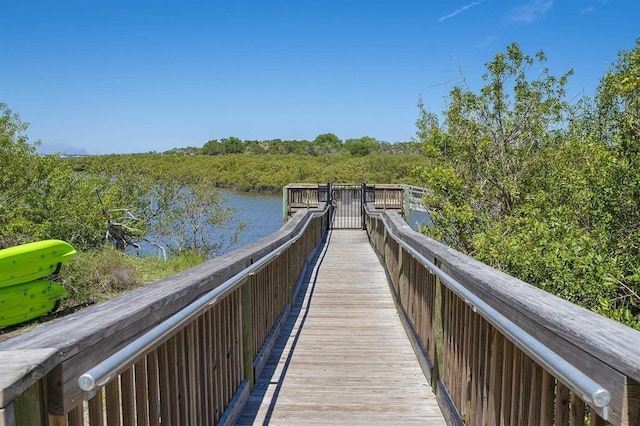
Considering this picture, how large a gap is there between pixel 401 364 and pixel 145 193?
20.5 meters

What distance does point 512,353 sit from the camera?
221 cm

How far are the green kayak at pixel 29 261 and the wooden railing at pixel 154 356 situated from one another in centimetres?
685

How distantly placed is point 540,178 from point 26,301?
10513 mm

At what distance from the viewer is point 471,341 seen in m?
2.87

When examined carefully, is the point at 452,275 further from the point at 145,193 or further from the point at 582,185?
the point at 145,193

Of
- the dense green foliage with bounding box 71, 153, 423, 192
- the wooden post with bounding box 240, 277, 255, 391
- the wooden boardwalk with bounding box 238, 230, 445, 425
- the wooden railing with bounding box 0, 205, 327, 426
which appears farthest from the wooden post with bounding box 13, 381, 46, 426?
the dense green foliage with bounding box 71, 153, 423, 192

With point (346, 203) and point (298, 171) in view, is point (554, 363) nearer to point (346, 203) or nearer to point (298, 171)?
point (346, 203)

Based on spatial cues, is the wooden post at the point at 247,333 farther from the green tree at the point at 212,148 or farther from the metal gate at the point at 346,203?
the green tree at the point at 212,148

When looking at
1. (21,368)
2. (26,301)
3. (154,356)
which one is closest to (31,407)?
(21,368)

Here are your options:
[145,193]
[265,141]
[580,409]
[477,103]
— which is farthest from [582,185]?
[265,141]

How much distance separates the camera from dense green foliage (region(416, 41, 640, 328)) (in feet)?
20.9

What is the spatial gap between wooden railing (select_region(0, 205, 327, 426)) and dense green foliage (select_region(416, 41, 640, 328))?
3.84m

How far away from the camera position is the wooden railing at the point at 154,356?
1.29 metres

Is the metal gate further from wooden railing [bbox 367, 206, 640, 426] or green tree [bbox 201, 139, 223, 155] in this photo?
green tree [bbox 201, 139, 223, 155]
